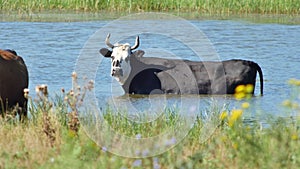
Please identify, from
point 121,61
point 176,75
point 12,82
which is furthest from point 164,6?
point 12,82

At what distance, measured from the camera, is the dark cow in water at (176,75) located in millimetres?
13039

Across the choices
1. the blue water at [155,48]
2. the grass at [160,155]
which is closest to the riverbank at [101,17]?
the blue water at [155,48]

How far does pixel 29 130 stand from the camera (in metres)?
7.18

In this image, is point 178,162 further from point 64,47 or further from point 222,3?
point 222,3

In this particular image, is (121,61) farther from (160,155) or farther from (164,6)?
(164,6)

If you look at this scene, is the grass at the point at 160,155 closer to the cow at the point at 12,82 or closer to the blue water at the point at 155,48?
the cow at the point at 12,82

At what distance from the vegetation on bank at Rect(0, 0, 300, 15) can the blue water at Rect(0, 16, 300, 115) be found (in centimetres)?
119

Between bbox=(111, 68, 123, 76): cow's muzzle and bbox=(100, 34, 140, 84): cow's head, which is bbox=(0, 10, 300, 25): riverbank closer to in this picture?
bbox=(100, 34, 140, 84): cow's head

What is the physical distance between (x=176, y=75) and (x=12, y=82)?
15.4ft

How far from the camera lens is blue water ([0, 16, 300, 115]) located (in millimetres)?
13039

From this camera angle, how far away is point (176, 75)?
13.2 metres

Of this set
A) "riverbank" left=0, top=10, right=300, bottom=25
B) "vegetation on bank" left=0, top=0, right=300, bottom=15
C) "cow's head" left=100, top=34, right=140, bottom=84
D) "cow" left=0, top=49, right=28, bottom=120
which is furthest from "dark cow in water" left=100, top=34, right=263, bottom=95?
"vegetation on bank" left=0, top=0, right=300, bottom=15

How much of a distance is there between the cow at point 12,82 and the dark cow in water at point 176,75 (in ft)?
13.0

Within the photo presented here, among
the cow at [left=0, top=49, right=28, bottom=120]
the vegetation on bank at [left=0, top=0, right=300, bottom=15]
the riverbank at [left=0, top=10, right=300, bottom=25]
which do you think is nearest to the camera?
the cow at [left=0, top=49, right=28, bottom=120]
